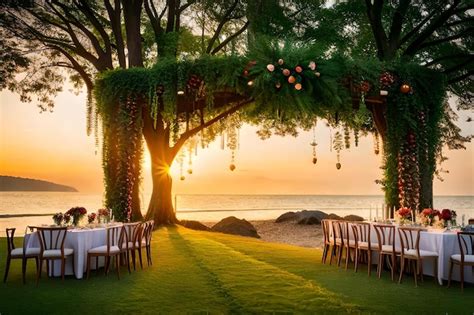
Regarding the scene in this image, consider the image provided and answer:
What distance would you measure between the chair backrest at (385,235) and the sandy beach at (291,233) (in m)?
7.13

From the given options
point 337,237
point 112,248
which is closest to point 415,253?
point 337,237

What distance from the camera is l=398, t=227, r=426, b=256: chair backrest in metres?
8.27

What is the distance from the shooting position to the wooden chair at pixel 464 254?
309 inches

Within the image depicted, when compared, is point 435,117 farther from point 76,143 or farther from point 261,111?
point 76,143

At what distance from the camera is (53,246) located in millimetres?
8398

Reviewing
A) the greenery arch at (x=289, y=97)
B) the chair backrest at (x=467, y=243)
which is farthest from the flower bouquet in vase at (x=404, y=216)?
the greenery arch at (x=289, y=97)

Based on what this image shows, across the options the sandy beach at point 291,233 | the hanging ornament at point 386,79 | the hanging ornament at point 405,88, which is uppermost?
the hanging ornament at point 386,79

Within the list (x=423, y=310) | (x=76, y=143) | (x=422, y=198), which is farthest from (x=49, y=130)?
(x=423, y=310)

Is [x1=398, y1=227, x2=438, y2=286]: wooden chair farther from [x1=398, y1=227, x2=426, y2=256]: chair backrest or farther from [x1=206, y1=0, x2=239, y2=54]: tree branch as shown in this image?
[x1=206, y1=0, x2=239, y2=54]: tree branch

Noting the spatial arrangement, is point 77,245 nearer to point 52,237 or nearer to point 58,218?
point 52,237

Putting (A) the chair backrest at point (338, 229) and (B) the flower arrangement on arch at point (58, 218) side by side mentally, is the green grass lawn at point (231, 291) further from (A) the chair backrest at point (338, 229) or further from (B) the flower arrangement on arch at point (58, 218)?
(B) the flower arrangement on arch at point (58, 218)

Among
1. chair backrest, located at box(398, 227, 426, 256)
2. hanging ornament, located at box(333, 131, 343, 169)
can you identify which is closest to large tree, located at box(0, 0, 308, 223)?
hanging ornament, located at box(333, 131, 343, 169)

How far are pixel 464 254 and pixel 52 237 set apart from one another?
260 inches

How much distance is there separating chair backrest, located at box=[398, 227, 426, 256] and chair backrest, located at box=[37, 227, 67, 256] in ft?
17.9
